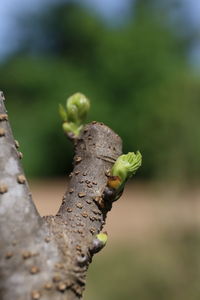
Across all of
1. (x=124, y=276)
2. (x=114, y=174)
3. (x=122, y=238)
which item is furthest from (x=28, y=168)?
(x=114, y=174)

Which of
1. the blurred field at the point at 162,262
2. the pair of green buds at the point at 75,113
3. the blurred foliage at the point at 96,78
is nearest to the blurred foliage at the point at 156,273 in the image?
the blurred field at the point at 162,262

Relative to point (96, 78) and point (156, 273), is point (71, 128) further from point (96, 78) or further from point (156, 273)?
point (96, 78)

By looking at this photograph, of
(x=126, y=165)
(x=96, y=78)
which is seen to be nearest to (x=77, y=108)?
(x=126, y=165)

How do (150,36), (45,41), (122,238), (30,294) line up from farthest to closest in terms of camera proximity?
(45,41) → (150,36) → (122,238) → (30,294)

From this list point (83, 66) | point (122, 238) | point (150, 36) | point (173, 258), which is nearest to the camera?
point (173, 258)

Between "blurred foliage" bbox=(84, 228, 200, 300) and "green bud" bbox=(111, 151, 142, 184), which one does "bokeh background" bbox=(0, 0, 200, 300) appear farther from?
"green bud" bbox=(111, 151, 142, 184)

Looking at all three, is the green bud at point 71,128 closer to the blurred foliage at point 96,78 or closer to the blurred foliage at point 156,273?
the blurred foliage at point 156,273

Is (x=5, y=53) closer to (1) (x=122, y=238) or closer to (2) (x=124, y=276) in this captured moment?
(1) (x=122, y=238)

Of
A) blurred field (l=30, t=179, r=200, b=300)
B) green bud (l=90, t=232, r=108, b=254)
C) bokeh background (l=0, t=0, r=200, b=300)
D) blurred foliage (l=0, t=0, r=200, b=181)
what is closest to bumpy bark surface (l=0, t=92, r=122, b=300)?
green bud (l=90, t=232, r=108, b=254)
